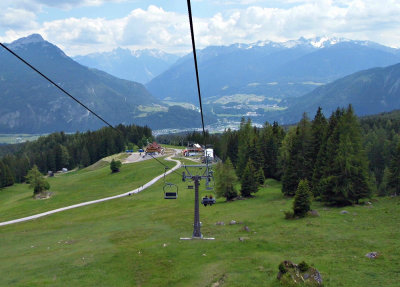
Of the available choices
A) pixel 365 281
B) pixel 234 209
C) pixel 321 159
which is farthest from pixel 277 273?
pixel 321 159

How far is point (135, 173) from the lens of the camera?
12038 centimetres

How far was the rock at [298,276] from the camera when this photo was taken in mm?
25156

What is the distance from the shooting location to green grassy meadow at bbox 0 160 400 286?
29.6m

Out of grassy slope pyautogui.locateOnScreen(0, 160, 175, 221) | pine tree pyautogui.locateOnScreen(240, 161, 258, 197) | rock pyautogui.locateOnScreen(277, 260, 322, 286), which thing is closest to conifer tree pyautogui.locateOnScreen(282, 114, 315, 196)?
pine tree pyautogui.locateOnScreen(240, 161, 258, 197)

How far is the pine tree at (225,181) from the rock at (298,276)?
42019mm

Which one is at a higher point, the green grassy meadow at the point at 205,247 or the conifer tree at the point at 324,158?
the conifer tree at the point at 324,158

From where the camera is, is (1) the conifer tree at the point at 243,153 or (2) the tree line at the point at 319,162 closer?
(2) the tree line at the point at 319,162

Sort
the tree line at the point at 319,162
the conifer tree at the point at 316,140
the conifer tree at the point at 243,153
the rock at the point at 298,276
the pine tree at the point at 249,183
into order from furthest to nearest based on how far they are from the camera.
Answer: the conifer tree at the point at 243,153, the pine tree at the point at 249,183, the conifer tree at the point at 316,140, the tree line at the point at 319,162, the rock at the point at 298,276

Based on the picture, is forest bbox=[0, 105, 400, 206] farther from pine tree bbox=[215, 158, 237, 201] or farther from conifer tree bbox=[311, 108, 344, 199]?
pine tree bbox=[215, 158, 237, 201]

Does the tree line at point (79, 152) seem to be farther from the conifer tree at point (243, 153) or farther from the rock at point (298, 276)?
the rock at point (298, 276)

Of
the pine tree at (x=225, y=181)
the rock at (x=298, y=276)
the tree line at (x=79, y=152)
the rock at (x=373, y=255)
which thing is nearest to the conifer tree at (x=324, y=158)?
the pine tree at (x=225, y=181)

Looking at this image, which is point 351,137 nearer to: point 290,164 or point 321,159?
point 321,159

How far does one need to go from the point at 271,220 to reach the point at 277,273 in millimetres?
21015

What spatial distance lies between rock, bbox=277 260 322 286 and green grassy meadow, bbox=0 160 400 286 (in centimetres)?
105
